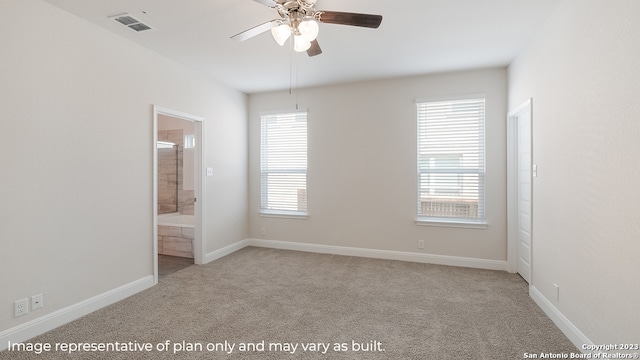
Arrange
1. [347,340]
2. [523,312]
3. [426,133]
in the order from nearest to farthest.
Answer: [347,340] < [523,312] < [426,133]

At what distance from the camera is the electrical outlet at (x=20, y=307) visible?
2.25m

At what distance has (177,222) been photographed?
16.0 feet

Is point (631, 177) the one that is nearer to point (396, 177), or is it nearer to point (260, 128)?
point (396, 177)

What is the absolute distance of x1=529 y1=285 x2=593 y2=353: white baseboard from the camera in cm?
214

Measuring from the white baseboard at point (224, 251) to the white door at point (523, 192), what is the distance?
413cm

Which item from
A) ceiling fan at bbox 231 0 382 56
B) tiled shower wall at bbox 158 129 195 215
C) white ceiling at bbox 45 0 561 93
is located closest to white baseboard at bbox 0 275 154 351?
white ceiling at bbox 45 0 561 93

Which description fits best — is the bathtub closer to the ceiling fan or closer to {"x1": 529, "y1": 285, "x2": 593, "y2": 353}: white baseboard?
Answer: the ceiling fan

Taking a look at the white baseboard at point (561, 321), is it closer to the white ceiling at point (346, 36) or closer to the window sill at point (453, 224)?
the window sill at point (453, 224)

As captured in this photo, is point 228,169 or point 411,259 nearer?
point 411,259

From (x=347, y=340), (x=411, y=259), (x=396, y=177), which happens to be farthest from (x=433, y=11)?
(x=411, y=259)

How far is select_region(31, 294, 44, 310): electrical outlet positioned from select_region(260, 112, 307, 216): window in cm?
312

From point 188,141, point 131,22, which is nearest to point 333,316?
point 131,22

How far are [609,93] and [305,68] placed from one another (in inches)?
121

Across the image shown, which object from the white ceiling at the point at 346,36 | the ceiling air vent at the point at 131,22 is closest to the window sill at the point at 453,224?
the white ceiling at the point at 346,36
